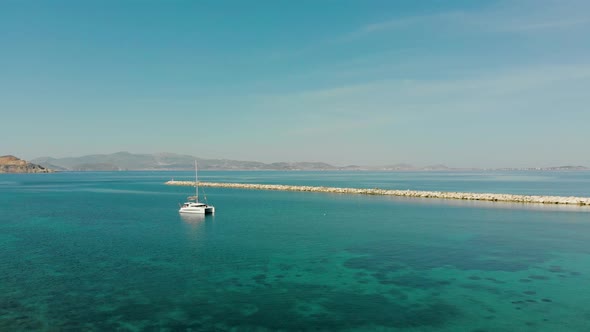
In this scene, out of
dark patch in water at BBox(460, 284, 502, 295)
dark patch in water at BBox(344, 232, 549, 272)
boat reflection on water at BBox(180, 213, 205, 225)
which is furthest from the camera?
boat reflection on water at BBox(180, 213, 205, 225)

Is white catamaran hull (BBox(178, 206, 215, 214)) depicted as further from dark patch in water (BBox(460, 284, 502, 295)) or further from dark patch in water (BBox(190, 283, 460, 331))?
dark patch in water (BBox(460, 284, 502, 295))

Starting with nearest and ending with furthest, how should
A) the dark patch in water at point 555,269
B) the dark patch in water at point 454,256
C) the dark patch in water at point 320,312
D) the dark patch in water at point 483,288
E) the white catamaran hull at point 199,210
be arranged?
the dark patch in water at point 320,312
the dark patch in water at point 483,288
the dark patch in water at point 555,269
the dark patch in water at point 454,256
the white catamaran hull at point 199,210

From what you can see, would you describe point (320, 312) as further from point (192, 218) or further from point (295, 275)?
point (192, 218)

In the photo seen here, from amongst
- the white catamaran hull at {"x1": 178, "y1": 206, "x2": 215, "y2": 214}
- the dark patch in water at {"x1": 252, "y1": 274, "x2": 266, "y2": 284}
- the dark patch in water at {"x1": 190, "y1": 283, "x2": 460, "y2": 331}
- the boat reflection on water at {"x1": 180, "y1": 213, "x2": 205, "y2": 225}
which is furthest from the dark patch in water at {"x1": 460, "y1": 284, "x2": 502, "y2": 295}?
the white catamaran hull at {"x1": 178, "y1": 206, "x2": 215, "y2": 214}

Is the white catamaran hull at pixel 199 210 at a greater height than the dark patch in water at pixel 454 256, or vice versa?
the white catamaran hull at pixel 199 210

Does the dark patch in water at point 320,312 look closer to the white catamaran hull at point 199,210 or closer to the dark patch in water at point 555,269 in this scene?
the dark patch in water at point 555,269

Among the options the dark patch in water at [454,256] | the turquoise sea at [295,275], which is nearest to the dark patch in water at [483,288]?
the turquoise sea at [295,275]

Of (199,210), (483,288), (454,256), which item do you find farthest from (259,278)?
(199,210)

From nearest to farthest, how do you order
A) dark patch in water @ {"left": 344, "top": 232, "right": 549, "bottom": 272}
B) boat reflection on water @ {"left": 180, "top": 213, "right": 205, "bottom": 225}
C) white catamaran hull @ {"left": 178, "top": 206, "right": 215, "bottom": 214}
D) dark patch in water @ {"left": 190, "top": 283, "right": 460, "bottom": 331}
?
dark patch in water @ {"left": 190, "top": 283, "right": 460, "bottom": 331}, dark patch in water @ {"left": 344, "top": 232, "right": 549, "bottom": 272}, boat reflection on water @ {"left": 180, "top": 213, "right": 205, "bottom": 225}, white catamaran hull @ {"left": 178, "top": 206, "right": 215, "bottom": 214}

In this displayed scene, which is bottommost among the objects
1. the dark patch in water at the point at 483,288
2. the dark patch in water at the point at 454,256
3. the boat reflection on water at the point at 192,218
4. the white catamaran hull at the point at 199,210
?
the dark patch in water at the point at 483,288
